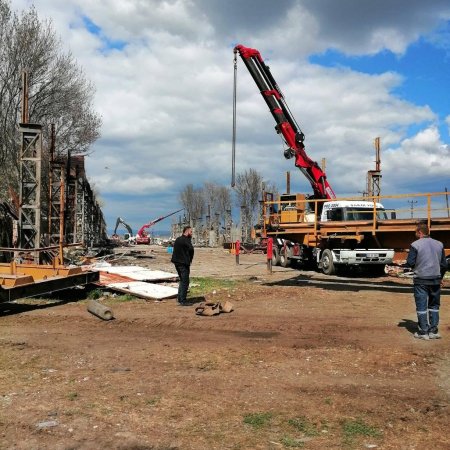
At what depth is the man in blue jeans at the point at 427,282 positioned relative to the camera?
8.43 metres

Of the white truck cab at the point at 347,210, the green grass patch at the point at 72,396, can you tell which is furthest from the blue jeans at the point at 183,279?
the white truck cab at the point at 347,210

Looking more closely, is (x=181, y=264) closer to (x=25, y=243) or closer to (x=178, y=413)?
(x=178, y=413)

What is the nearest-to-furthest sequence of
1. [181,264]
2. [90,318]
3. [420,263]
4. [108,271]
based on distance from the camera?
1. [420,263]
2. [90,318]
3. [181,264]
4. [108,271]

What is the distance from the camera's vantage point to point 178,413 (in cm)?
508

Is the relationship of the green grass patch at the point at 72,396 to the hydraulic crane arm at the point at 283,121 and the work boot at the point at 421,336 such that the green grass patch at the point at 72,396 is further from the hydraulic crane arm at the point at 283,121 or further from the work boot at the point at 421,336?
the hydraulic crane arm at the point at 283,121

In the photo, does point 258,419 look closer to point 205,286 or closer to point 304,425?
point 304,425

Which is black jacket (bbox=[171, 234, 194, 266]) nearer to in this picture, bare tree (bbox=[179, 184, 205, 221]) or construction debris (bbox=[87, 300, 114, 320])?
construction debris (bbox=[87, 300, 114, 320])

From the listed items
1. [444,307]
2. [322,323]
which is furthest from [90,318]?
[444,307]

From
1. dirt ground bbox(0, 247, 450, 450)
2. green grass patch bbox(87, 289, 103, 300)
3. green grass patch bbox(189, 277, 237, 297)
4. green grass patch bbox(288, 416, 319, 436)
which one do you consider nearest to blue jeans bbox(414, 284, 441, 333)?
dirt ground bbox(0, 247, 450, 450)

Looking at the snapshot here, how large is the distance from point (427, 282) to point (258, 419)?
15.6ft

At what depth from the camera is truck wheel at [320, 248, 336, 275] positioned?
20.3 m

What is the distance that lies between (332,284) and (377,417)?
40.9 ft

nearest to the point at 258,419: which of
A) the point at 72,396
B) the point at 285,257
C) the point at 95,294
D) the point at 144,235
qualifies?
the point at 72,396

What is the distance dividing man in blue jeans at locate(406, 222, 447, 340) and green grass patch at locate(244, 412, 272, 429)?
4.46 m
